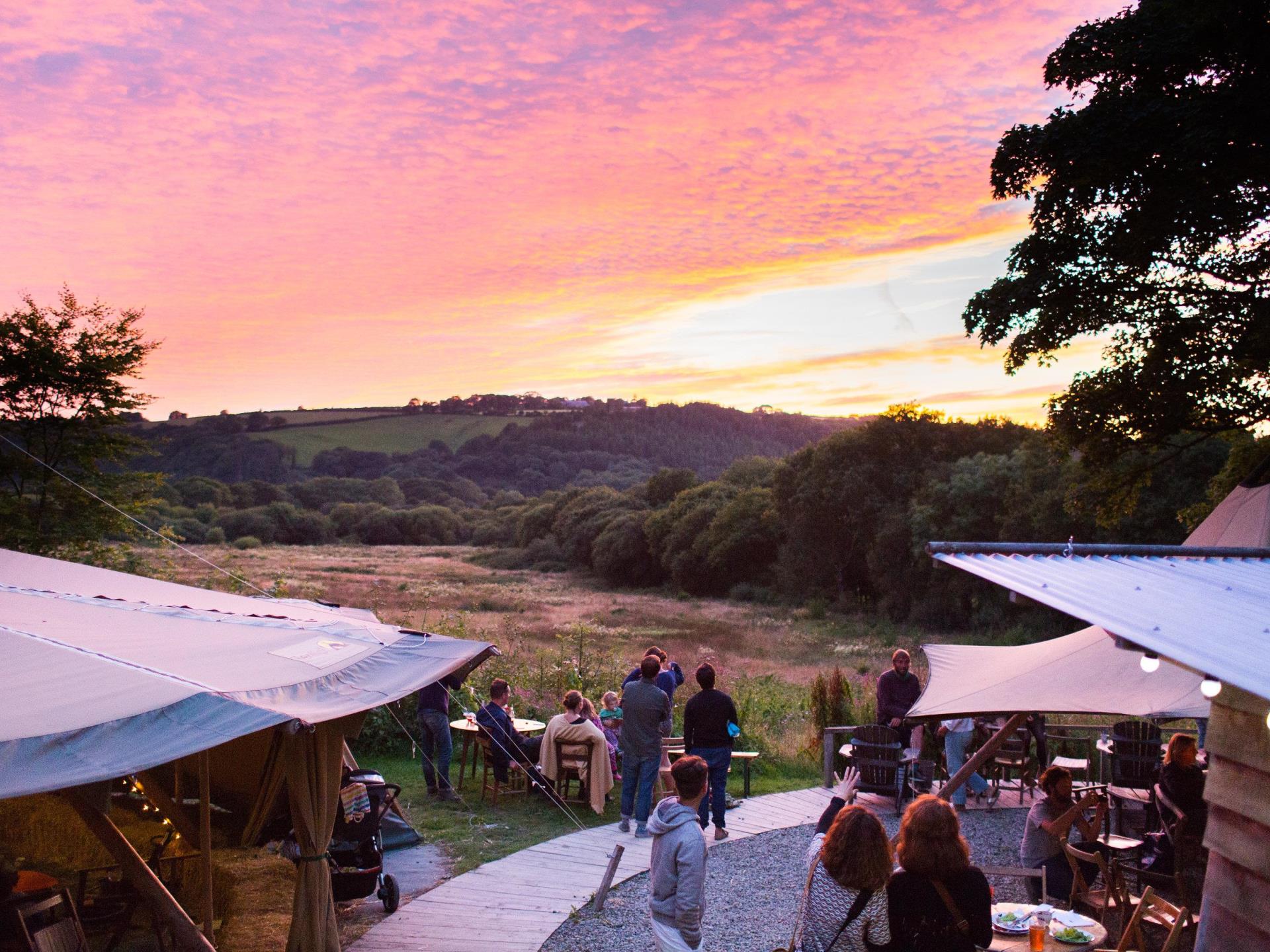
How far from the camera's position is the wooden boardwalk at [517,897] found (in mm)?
7199

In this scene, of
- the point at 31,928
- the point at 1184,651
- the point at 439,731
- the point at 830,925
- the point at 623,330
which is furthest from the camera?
the point at 623,330

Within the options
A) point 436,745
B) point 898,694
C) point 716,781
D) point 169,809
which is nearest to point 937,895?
point 169,809

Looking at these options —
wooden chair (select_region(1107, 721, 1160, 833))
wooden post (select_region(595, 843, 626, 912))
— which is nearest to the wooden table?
wooden post (select_region(595, 843, 626, 912))

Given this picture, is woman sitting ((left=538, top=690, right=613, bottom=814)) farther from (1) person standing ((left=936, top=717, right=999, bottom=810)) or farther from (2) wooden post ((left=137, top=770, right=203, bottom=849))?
(2) wooden post ((left=137, top=770, right=203, bottom=849))

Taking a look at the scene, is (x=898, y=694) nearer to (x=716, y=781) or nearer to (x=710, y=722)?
(x=716, y=781)

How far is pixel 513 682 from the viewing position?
1537 cm

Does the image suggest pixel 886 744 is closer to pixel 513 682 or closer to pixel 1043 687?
pixel 1043 687

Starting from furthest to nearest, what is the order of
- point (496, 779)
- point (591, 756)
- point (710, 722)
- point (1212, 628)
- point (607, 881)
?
point (496, 779), point (591, 756), point (710, 722), point (607, 881), point (1212, 628)

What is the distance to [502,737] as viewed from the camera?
11.5m

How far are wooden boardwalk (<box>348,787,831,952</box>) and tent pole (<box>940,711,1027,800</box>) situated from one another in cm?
237

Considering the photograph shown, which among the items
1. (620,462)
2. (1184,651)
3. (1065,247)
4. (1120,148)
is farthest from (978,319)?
(620,462)

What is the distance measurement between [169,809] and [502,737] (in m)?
4.79

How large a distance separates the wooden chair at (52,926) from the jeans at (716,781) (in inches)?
190

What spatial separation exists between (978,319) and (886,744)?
678 cm
